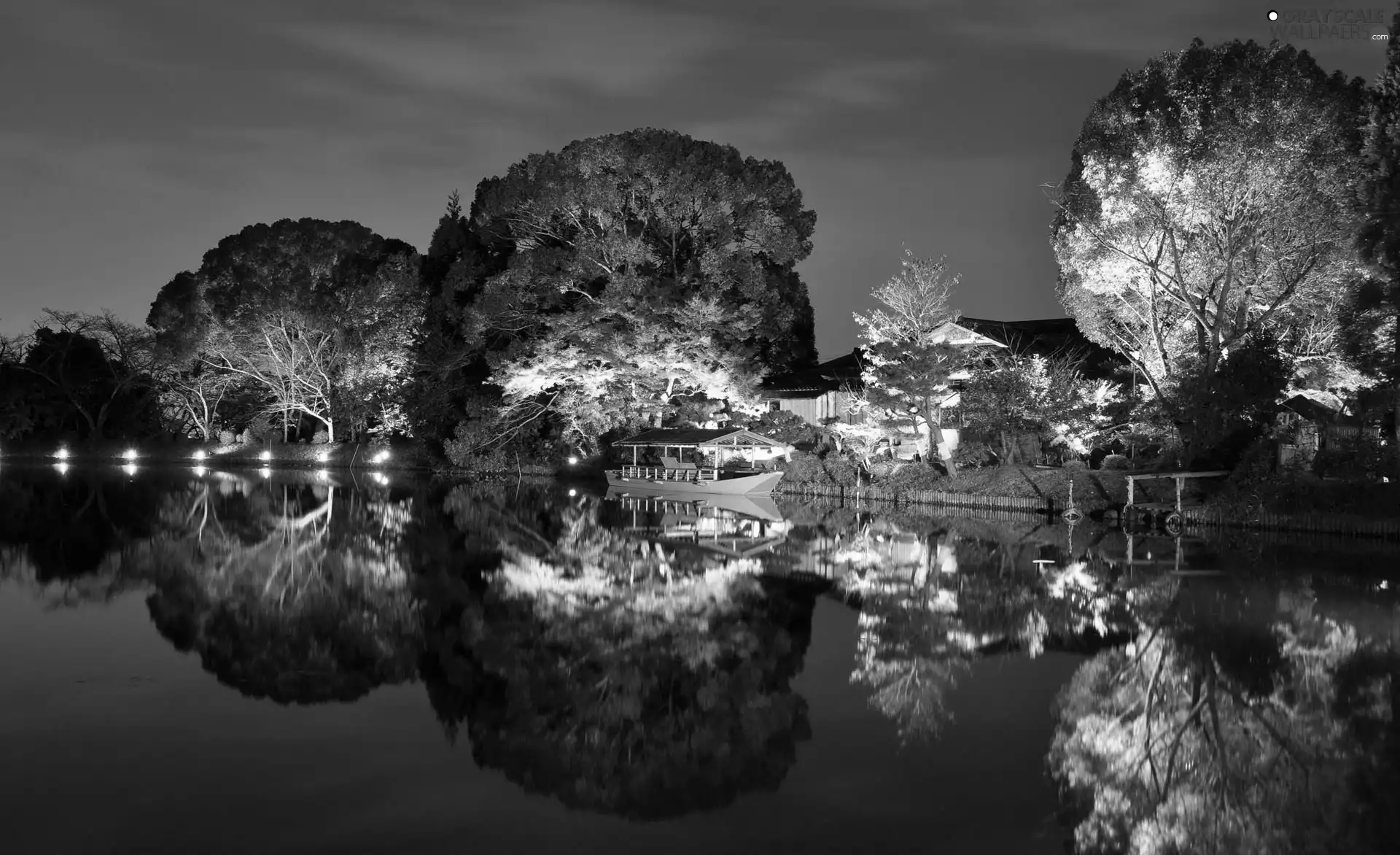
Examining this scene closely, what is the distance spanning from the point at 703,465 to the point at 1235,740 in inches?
1165

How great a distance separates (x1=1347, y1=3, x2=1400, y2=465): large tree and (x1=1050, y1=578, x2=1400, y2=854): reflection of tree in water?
11104 mm

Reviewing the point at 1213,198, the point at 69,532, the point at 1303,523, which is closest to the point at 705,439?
the point at 1213,198

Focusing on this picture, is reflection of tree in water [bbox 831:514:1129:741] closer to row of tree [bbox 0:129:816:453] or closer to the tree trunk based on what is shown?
the tree trunk

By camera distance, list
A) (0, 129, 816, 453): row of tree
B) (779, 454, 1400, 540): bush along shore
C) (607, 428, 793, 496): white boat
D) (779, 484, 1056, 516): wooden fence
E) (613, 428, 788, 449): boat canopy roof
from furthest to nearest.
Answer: (0, 129, 816, 453): row of tree < (613, 428, 788, 449): boat canopy roof < (607, 428, 793, 496): white boat < (779, 484, 1056, 516): wooden fence < (779, 454, 1400, 540): bush along shore

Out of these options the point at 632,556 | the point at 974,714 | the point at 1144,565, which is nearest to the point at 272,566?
the point at 632,556

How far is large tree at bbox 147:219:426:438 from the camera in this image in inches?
2018

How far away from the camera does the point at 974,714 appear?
9.72 metres

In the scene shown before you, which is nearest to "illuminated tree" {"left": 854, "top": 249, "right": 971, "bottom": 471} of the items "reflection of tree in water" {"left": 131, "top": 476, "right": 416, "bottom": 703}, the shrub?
the shrub

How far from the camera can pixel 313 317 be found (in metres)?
52.1

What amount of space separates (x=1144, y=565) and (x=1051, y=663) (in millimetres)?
7935

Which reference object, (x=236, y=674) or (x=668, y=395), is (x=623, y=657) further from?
(x=668, y=395)

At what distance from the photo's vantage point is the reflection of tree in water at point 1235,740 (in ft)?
23.4

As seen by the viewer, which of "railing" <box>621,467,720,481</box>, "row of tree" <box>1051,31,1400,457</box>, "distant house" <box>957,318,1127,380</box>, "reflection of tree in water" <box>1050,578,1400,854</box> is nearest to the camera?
"reflection of tree in water" <box>1050,578,1400,854</box>

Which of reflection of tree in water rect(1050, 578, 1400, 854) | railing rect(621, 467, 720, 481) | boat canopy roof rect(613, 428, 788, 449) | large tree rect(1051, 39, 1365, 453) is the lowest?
reflection of tree in water rect(1050, 578, 1400, 854)
